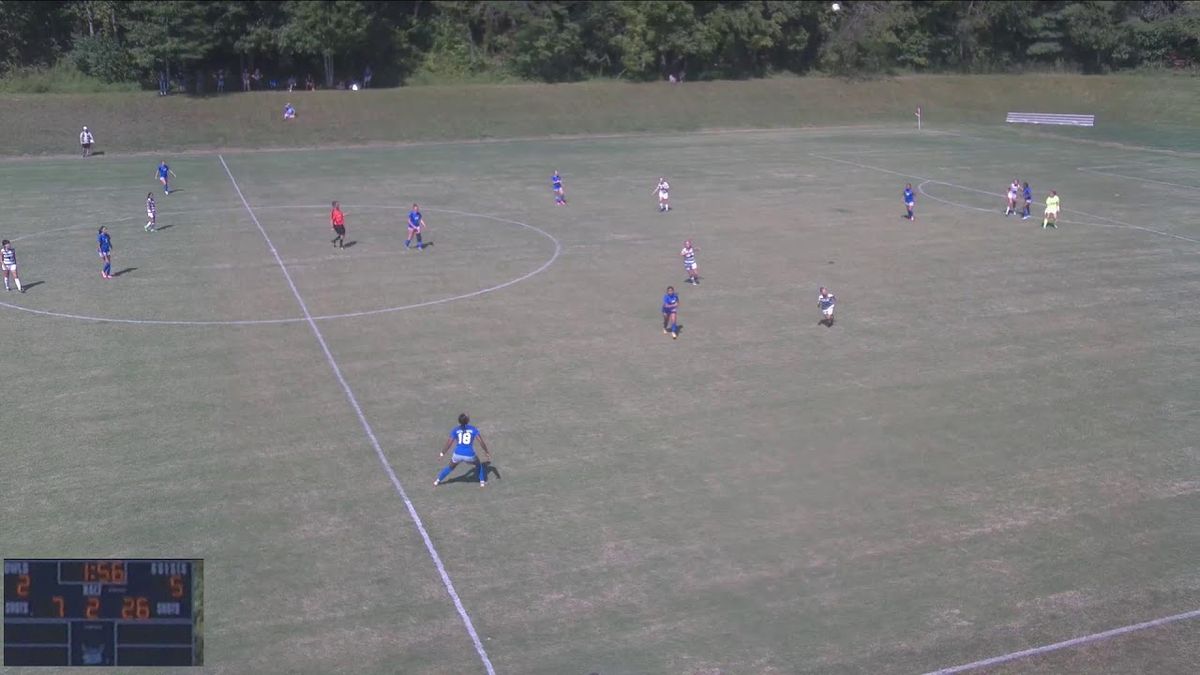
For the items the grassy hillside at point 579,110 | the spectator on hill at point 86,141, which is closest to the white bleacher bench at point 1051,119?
the grassy hillside at point 579,110

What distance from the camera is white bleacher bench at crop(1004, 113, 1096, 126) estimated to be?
76875 mm

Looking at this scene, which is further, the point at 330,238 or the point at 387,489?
the point at 330,238

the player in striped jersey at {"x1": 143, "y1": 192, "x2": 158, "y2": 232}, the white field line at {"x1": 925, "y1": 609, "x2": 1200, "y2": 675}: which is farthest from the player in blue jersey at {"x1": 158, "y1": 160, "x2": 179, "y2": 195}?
the white field line at {"x1": 925, "y1": 609, "x2": 1200, "y2": 675}

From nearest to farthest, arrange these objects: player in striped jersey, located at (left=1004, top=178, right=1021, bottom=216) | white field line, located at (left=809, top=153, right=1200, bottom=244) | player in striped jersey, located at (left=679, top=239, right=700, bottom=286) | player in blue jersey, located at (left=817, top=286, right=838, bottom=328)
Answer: player in blue jersey, located at (left=817, top=286, right=838, bottom=328) < player in striped jersey, located at (left=679, top=239, right=700, bottom=286) < white field line, located at (left=809, top=153, right=1200, bottom=244) < player in striped jersey, located at (left=1004, top=178, right=1021, bottom=216)

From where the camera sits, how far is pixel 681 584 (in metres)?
16.1

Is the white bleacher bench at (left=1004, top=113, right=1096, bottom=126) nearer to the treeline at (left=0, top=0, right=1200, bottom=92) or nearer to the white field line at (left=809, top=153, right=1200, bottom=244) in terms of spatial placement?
the treeline at (left=0, top=0, right=1200, bottom=92)

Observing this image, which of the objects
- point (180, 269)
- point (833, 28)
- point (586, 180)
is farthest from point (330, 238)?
point (833, 28)

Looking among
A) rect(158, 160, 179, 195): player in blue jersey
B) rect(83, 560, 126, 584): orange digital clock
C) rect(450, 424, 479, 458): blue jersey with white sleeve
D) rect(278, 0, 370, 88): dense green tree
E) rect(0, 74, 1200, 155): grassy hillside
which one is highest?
rect(278, 0, 370, 88): dense green tree

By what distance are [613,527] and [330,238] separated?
24.1m

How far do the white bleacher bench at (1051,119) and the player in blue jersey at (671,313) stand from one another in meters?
59.3

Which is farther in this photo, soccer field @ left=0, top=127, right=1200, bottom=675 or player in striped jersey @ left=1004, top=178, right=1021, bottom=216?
player in striped jersey @ left=1004, top=178, right=1021, bottom=216

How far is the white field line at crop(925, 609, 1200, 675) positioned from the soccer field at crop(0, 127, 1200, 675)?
12 cm

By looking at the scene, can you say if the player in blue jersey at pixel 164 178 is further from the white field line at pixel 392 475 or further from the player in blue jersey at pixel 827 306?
the player in blue jersey at pixel 827 306

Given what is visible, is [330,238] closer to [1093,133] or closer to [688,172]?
[688,172]
